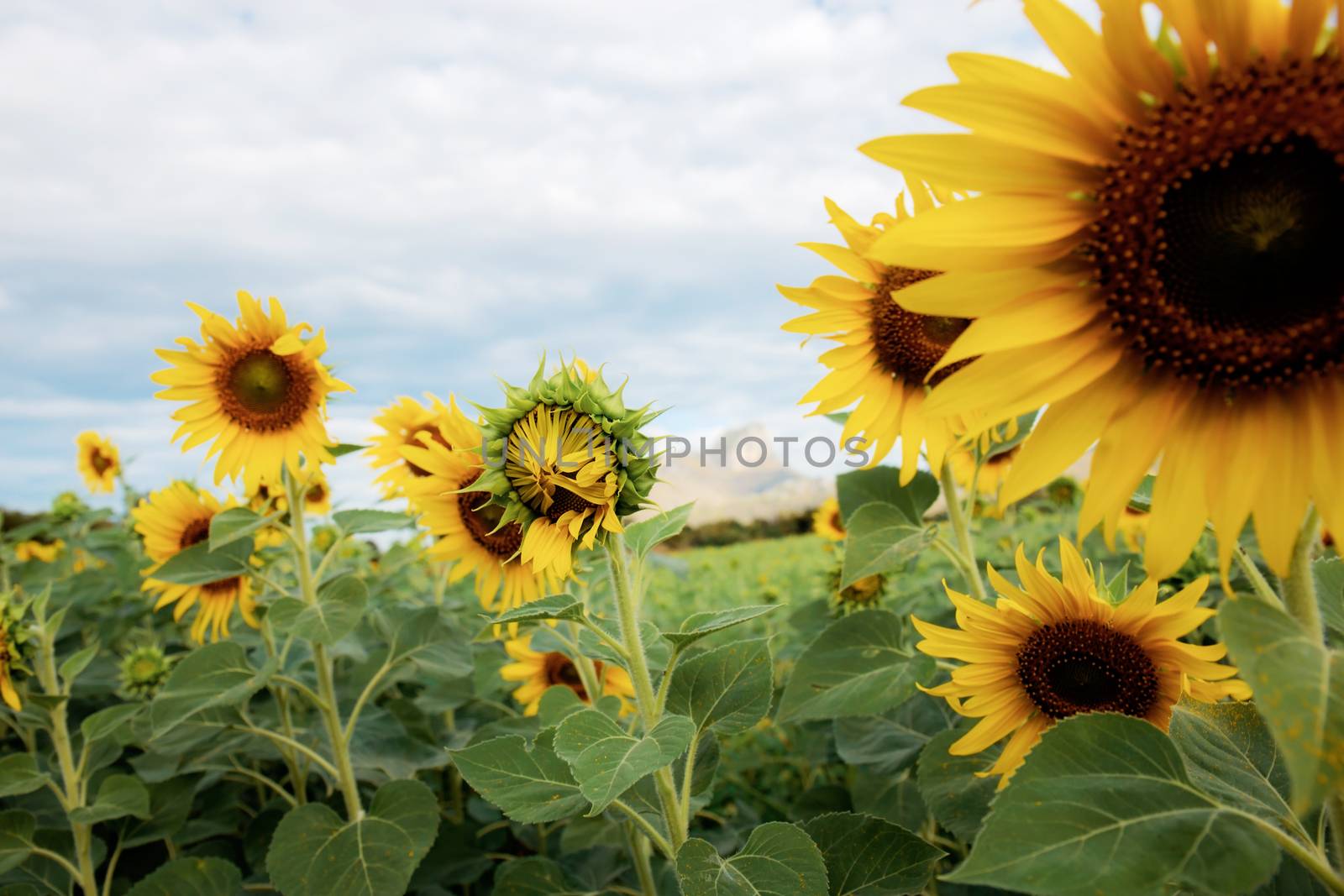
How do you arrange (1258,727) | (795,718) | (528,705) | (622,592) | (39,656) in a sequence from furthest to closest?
(528,705), (39,656), (795,718), (622,592), (1258,727)

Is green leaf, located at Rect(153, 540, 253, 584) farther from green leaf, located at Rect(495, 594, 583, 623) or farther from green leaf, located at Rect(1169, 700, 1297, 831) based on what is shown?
green leaf, located at Rect(1169, 700, 1297, 831)

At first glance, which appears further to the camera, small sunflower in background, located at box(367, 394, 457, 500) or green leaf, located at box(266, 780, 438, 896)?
small sunflower in background, located at box(367, 394, 457, 500)

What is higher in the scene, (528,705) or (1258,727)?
(1258,727)

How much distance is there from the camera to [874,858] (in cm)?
175

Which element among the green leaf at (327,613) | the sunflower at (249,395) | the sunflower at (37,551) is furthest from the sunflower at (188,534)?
the sunflower at (37,551)

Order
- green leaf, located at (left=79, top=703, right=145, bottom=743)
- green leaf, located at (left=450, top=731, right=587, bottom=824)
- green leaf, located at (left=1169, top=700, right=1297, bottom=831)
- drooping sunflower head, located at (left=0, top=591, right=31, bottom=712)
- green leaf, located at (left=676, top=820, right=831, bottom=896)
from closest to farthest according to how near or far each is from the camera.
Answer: green leaf, located at (left=1169, top=700, right=1297, bottom=831) < green leaf, located at (left=676, top=820, right=831, bottom=896) < green leaf, located at (left=450, top=731, right=587, bottom=824) < green leaf, located at (left=79, top=703, right=145, bottom=743) < drooping sunflower head, located at (left=0, top=591, right=31, bottom=712)

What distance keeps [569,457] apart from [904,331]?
3.55 feet

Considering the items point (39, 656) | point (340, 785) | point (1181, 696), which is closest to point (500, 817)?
point (340, 785)

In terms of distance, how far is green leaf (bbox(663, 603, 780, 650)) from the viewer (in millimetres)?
1556

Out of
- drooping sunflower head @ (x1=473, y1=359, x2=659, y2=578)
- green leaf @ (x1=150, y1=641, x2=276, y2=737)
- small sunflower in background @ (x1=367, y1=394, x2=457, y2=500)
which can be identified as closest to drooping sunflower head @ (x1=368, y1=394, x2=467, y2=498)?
small sunflower in background @ (x1=367, y1=394, x2=457, y2=500)

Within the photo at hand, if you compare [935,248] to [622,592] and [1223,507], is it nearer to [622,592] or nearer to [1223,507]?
[1223,507]

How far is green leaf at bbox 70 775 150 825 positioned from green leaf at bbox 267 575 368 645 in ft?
2.74

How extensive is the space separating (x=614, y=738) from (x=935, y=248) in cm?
103

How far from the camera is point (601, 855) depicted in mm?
2994
